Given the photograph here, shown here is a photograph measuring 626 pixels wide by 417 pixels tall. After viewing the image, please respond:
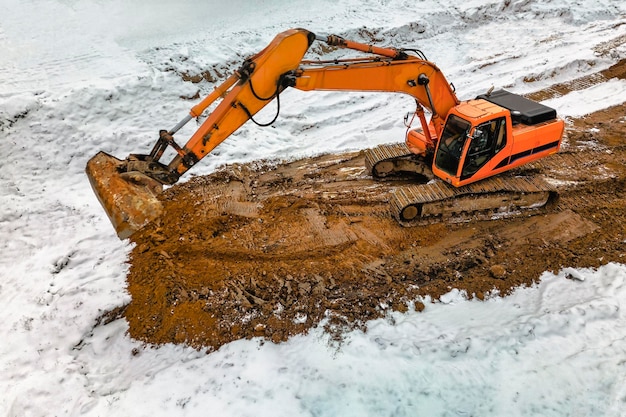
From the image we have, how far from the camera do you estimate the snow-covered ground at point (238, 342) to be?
547 centimetres

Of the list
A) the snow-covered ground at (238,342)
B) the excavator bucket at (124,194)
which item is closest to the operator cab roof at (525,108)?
the snow-covered ground at (238,342)

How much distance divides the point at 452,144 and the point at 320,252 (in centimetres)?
312

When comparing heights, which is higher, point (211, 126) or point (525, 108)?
point (211, 126)

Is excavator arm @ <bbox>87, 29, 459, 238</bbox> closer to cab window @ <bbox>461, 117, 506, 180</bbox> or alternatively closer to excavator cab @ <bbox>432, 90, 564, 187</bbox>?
excavator cab @ <bbox>432, 90, 564, 187</bbox>

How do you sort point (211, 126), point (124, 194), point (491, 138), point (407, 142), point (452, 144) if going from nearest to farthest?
1. point (124, 194)
2. point (211, 126)
3. point (491, 138)
4. point (452, 144)
5. point (407, 142)

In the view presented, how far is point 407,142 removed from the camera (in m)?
9.59

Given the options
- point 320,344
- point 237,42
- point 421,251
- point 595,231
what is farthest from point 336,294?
point 237,42

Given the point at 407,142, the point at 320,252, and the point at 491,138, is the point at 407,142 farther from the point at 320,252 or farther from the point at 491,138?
the point at 320,252

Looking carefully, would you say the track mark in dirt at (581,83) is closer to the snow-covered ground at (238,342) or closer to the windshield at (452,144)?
the snow-covered ground at (238,342)

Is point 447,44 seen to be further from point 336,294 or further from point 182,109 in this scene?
point 336,294

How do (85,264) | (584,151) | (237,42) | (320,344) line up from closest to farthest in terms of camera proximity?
(320,344)
(85,264)
(584,151)
(237,42)

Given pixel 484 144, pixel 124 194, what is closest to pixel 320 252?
pixel 124 194

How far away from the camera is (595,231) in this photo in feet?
26.1

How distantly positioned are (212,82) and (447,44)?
8.94 metres
